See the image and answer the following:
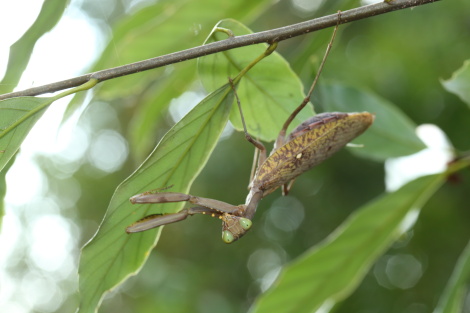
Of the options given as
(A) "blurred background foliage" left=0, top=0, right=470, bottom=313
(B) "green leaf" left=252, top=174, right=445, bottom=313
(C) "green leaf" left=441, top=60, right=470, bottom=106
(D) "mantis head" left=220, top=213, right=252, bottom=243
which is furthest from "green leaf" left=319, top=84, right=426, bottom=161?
(A) "blurred background foliage" left=0, top=0, right=470, bottom=313

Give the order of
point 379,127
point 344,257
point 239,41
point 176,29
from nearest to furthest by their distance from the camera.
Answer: point 239,41
point 344,257
point 176,29
point 379,127

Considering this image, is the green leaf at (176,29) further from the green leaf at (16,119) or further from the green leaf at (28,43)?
the green leaf at (16,119)

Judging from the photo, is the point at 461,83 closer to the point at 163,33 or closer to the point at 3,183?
the point at 163,33

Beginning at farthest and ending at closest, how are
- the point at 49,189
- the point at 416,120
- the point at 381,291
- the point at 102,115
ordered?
the point at 49,189 < the point at 102,115 < the point at 381,291 < the point at 416,120

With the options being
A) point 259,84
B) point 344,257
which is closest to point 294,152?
point 259,84

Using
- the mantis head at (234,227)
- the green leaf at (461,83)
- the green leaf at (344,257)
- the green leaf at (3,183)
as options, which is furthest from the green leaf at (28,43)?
the green leaf at (461,83)

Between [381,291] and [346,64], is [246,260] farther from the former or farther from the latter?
[346,64]

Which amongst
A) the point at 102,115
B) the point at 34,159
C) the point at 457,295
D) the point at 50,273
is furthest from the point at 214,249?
the point at 50,273
